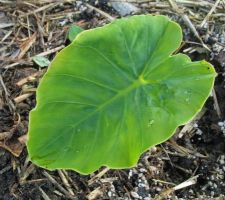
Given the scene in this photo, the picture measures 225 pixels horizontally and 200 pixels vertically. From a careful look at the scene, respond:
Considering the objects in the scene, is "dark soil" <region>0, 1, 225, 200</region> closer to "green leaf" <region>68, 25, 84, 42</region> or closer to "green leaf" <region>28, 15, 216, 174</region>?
"green leaf" <region>68, 25, 84, 42</region>

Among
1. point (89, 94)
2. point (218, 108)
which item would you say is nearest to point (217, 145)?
point (218, 108)

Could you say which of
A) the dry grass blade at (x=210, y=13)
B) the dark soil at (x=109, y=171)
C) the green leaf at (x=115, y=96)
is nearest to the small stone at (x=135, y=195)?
the dark soil at (x=109, y=171)

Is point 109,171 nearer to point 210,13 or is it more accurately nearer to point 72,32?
point 72,32

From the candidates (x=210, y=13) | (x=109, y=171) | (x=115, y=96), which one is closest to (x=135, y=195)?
(x=109, y=171)

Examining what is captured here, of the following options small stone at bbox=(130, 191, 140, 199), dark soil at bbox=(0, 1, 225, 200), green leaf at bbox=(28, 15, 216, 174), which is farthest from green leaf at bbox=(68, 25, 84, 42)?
small stone at bbox=(130, 191, 140, 199)

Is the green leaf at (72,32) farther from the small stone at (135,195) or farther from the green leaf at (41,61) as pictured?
the small stone at (135,195)

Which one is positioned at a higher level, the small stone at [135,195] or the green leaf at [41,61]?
the green leaf at [41,61]

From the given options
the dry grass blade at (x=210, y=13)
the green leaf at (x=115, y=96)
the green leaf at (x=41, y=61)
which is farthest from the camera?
the dry grass blade at (x=210, y=13)
